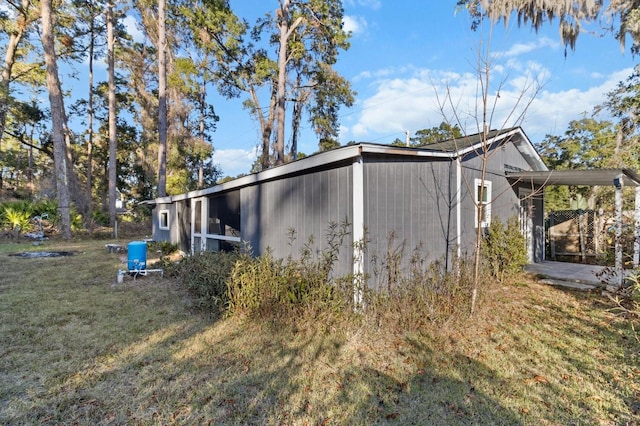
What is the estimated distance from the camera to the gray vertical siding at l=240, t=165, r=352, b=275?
4402 millimetres

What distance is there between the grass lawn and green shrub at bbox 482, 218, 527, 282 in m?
1.19

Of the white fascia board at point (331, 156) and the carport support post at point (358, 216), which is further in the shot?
the carport support post at point (358, 216)

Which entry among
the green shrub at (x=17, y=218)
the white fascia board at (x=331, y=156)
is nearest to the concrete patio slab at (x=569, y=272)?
the white fascia board at (x=331, y=156)

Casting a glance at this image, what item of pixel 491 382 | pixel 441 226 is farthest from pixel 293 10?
pixel 491 382

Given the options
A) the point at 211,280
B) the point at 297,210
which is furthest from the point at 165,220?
the point at 297,210

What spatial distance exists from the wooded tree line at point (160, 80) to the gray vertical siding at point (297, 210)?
7.69 meters

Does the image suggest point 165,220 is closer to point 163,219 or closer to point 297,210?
point 163,219

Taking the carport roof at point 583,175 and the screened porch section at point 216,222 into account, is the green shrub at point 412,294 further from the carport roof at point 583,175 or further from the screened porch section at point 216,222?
the screened porch section at point 216,222

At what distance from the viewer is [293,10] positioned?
1423cm

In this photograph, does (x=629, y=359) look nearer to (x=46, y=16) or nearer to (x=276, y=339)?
(x=276, y=339)

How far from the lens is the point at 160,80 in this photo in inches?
569

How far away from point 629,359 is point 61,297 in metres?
7.97

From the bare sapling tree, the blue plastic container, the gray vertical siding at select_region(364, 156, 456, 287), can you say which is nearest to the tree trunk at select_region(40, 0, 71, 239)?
the blue plastic container

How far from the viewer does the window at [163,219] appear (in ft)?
40.1
